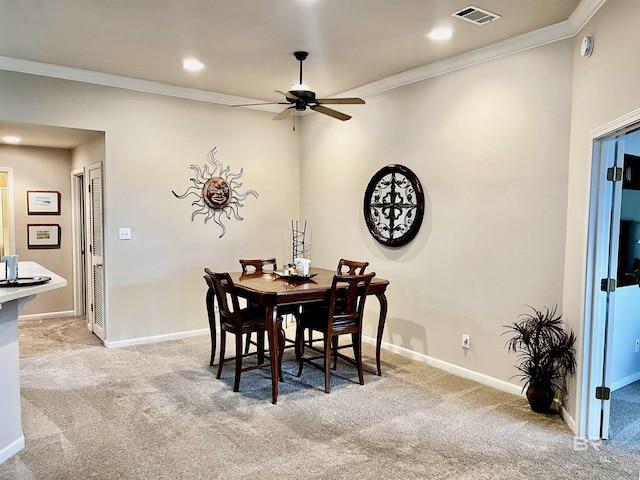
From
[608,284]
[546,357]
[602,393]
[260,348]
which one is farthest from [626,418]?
[260,348]

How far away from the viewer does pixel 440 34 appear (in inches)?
139

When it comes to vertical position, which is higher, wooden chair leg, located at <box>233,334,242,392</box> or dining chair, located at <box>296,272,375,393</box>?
dining chair, located at <box>296,272,375,393</box>

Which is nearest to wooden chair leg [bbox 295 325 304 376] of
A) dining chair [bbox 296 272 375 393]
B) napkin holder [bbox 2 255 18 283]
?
dining chair [bbox 296 272 375 393]

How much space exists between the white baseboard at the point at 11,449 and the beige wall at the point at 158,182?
216 centimetres

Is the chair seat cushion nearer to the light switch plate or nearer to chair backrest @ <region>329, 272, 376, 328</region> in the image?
chair backrest @ <region>329, 272, 376, 328</region>

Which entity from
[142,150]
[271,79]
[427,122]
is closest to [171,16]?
[271,79]

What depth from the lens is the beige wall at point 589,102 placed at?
93.7 inches

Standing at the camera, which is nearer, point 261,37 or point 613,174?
point 613,174

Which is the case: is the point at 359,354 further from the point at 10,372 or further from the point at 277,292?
the point at 10,372

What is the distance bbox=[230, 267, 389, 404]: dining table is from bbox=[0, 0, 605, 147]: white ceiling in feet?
6.45

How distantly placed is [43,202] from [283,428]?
489 centimetres

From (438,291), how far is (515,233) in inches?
37.3

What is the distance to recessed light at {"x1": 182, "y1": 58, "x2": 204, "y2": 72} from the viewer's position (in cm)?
416

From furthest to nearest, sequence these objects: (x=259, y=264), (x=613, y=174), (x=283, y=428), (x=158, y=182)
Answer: (x=158, y=182) < (x=259, y=264) < (x=283, y=428) < (x=613, y=174)
